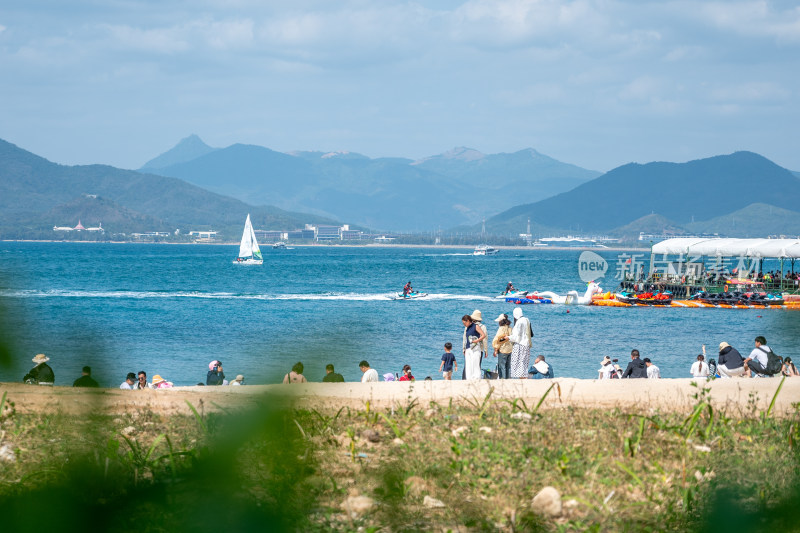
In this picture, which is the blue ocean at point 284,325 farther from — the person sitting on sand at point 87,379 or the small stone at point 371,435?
the small stone at point 371,435

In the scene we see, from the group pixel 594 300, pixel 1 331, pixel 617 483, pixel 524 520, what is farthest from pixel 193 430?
pixel 594 300

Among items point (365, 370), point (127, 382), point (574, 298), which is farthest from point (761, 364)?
point (574, 298)

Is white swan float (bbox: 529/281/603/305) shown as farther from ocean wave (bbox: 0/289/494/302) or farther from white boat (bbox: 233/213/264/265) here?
white boat (bbox: 233/213/264/265)

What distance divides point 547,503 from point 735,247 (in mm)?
51940

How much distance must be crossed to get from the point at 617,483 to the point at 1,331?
4112mm

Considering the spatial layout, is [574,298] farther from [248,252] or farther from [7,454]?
[248,252]

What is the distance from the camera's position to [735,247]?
52.0m

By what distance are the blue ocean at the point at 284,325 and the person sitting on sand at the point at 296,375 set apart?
1 centimetres

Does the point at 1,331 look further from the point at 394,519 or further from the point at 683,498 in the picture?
the point at 683,498

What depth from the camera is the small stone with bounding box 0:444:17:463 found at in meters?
4.05

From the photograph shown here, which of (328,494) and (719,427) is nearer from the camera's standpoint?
(328,494)

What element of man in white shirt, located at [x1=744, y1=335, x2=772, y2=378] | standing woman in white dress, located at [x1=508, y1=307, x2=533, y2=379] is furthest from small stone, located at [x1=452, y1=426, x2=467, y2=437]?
man in white shirt, located at [x1=744, y1=335, x2=772, y2=378]

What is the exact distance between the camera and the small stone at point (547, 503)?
4289 mm

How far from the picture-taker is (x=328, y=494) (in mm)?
3719
